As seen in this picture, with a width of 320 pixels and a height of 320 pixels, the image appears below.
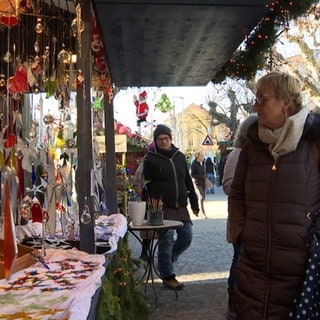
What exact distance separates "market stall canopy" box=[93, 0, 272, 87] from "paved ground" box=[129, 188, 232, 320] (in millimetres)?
2410

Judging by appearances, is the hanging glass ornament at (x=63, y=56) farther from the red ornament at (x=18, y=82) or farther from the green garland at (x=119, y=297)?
the green garland at (x=119, y=297)

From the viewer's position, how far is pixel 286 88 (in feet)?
7.41

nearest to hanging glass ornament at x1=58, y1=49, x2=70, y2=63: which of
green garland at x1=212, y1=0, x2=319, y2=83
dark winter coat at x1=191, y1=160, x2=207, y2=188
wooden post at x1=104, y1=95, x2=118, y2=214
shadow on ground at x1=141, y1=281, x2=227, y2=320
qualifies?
green garland at x1=212, y1=0, x2=319, y2=83

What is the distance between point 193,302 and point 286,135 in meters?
2.97

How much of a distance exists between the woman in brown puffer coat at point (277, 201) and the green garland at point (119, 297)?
0.63m

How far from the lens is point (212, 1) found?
3037 mm

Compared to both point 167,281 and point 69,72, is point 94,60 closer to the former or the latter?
point 69,72

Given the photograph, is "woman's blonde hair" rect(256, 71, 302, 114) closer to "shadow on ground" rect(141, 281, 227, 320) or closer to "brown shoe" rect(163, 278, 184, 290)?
"shadow on ground" rect(141, 281, 227, 320)

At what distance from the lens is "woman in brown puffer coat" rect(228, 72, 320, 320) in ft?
6.80

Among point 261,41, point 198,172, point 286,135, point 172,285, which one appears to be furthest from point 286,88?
point 198,172

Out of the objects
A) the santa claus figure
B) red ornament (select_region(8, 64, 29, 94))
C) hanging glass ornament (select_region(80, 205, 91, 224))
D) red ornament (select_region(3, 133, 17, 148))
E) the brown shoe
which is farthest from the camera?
the santa claus figure

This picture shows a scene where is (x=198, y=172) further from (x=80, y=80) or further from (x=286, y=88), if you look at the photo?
(x=286, y=88)

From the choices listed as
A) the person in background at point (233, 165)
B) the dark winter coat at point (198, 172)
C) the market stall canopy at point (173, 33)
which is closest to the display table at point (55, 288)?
the person in background at point (233, 165)

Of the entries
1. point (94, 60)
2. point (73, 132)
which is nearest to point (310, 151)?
point (73, 132)
